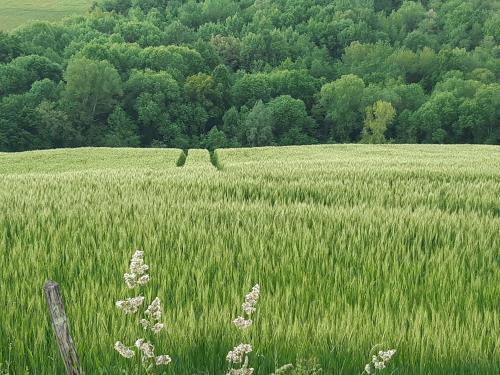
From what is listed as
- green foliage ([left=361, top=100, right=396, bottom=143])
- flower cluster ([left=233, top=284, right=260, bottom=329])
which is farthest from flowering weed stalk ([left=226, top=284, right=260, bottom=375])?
green foliage ([left=361, top=100, right=396, bottom=143])

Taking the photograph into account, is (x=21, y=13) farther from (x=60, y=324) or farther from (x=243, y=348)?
(x=243, y=348)

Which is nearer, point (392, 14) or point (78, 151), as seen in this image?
point (78, 151)

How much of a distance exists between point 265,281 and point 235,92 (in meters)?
110

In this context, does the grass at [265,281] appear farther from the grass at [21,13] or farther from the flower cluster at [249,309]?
the grass at [21,13]

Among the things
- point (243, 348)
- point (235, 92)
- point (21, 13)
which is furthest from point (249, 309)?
point (21, 13)

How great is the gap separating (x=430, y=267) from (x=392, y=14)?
193 meters

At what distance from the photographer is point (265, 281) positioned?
4414mm

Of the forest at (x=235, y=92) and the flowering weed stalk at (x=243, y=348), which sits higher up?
the forest at (x=235, y=92)

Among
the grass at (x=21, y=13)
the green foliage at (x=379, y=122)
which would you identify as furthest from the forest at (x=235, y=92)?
the grass at (x=21, y=13)

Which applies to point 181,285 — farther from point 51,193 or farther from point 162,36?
point 162,36

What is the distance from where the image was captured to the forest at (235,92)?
292 ft

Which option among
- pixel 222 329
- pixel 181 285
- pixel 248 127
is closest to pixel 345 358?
pixel 222 329

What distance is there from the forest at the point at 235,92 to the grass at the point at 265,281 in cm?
7568

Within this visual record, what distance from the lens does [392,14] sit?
181750 mm
